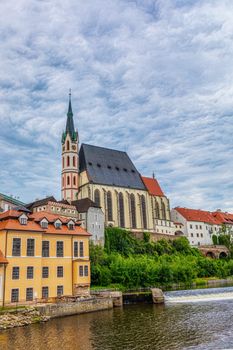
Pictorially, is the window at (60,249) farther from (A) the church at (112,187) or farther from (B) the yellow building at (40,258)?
(A) the church at (112,187)

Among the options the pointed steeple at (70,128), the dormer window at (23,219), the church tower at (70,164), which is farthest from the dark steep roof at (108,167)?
the dormer window at (23,219)

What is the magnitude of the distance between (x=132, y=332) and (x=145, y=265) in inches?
1272

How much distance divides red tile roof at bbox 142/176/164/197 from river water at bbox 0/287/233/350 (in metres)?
70.3

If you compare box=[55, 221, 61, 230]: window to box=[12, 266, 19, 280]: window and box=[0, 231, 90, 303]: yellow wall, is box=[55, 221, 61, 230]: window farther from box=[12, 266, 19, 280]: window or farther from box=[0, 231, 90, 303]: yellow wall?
box=[12, 266, 19, 280]: window

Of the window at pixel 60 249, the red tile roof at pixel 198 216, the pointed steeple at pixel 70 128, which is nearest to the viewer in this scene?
the window at pixel 60 249

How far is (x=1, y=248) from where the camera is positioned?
40.7 metres

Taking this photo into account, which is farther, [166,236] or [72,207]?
[166,236]

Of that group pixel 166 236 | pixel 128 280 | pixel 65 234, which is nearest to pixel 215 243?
pixel 166 236

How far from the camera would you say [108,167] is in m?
106

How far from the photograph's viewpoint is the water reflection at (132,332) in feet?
84.1

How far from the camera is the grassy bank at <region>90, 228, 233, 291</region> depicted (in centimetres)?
5969

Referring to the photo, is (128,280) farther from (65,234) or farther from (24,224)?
(24,224)

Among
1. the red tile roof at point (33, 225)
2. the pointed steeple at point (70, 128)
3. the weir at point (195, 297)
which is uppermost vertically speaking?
the pointed steeple at point (70, 128)

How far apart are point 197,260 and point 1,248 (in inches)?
2293
